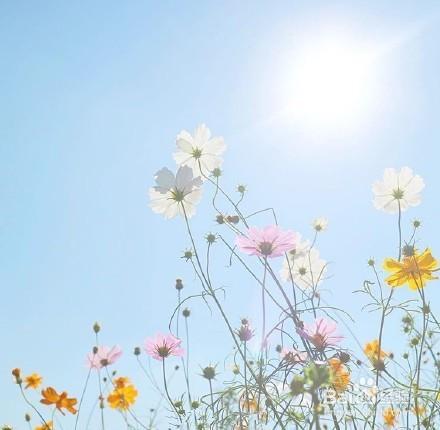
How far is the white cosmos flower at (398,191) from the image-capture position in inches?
58.9

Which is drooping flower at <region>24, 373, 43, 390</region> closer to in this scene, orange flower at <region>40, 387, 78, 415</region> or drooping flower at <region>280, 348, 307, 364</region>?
orange flower at <region>40, 387, 78, 415</region>

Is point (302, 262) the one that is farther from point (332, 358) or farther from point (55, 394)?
point (55, 394)

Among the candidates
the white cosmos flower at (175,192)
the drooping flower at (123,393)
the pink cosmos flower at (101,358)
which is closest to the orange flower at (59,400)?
the drooping flower at (123,393)

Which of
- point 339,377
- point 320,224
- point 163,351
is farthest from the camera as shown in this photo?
point 320,224

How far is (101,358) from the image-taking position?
2.24 m

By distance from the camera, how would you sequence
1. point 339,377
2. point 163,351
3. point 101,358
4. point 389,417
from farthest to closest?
point 101,358 → point 163,351 → point 389,417 → point 339,377

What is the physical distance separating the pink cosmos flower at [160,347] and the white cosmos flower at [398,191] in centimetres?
75

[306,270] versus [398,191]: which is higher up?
[398,191]

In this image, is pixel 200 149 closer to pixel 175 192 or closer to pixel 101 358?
pixel 175 192

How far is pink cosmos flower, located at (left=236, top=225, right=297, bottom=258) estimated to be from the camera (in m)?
1.03

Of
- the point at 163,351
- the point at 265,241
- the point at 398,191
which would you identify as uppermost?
the point at 398,191

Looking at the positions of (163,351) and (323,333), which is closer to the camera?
(323,333)

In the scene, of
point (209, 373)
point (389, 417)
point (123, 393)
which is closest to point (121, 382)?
point (123, 393)

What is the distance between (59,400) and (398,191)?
1228 millimetres
